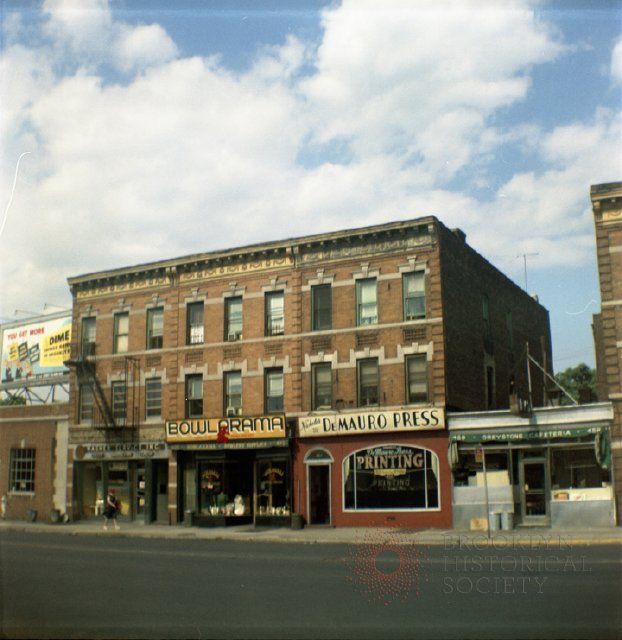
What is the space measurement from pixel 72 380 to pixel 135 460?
18.2 feet

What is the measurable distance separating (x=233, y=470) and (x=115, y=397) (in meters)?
7.51

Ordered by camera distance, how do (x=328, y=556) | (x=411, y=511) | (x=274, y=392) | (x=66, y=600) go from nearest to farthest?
1. (x=66, y=600)
2. (x=328, y=556)
3. (x=411, y=511)
4. (x=274, y=392)

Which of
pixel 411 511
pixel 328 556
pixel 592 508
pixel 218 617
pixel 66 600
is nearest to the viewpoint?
pixel 218 617

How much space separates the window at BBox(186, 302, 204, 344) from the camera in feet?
119

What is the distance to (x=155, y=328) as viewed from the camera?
3744cm

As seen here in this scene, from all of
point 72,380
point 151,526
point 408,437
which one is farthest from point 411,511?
point 72,380

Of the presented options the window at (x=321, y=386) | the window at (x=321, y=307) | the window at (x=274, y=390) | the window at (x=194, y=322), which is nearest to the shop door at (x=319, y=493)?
the window at (x=321, y=386)

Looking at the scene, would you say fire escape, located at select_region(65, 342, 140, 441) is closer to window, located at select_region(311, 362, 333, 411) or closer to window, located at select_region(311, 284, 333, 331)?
window, located at select_region(311, 362, 333, 411)

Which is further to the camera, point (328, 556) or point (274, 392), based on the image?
point (274, 392)

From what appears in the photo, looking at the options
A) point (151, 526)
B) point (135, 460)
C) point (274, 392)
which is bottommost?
point (151, 526)

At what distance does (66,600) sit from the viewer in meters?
12.8

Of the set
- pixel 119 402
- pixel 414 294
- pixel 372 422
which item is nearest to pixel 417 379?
pixel 372 422

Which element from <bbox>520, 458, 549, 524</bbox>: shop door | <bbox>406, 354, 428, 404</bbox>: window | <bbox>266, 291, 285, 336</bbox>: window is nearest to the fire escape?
<bbox>266, 291, 285, 336</bbox>: window

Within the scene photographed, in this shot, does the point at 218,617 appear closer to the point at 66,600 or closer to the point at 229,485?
the point at 66,600
